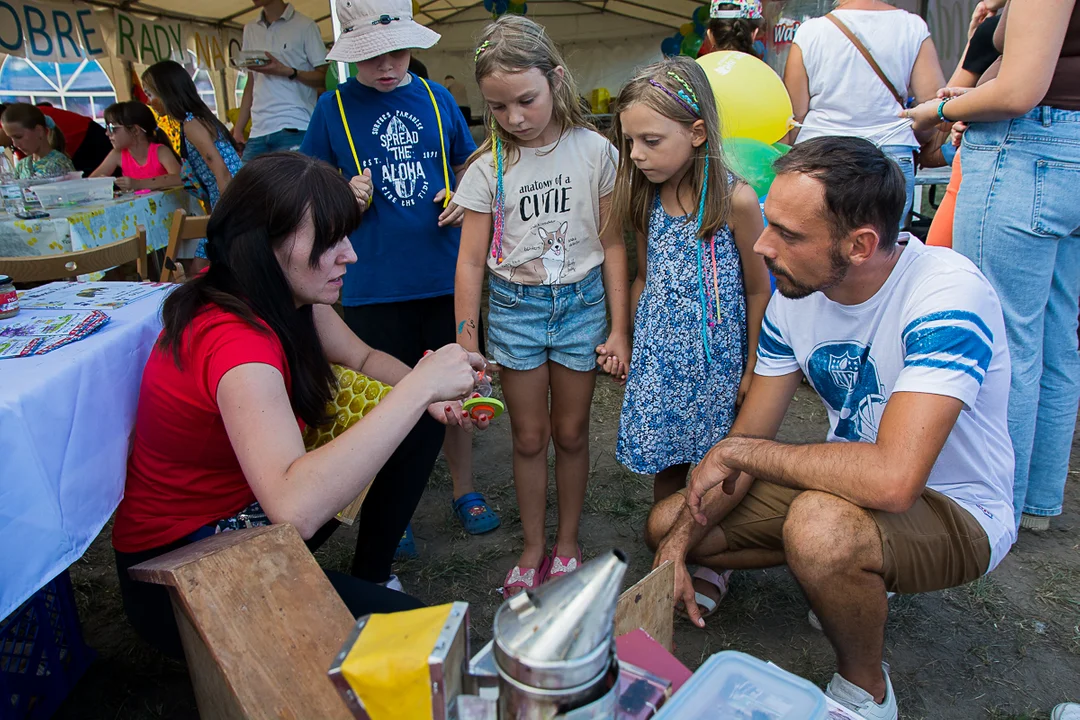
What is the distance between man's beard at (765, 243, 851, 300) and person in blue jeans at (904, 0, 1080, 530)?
0.91m

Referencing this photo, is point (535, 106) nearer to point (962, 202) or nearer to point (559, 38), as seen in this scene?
point (962, 202)

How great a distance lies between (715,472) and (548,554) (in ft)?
3.18

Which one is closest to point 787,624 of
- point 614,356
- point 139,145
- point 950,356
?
point 614,356

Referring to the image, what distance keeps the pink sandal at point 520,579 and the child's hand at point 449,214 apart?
1.20 metres

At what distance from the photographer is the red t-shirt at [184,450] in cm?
152

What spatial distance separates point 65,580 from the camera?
196 cm

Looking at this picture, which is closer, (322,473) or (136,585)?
(322,473)

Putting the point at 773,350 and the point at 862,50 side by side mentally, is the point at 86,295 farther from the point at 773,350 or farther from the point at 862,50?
the point at 862,50

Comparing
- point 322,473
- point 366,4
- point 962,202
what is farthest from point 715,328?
point 366,4

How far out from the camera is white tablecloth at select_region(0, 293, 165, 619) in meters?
1.34

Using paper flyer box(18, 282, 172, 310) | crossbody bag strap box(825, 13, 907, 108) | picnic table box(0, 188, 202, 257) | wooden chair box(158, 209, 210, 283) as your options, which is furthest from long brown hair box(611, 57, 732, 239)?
picnic table box(0, 188, 202, 257)

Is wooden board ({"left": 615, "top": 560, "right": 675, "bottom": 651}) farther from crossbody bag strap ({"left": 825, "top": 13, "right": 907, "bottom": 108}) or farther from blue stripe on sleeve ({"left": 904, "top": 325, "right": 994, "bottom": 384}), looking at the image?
crossbody bag strap ({"left": 825, "top": 13, "right": 907, "bottom": 108})

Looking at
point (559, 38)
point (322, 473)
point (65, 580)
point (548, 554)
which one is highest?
point (559, 38)

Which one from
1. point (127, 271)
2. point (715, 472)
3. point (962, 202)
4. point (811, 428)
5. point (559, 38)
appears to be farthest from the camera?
point (559, 38)
